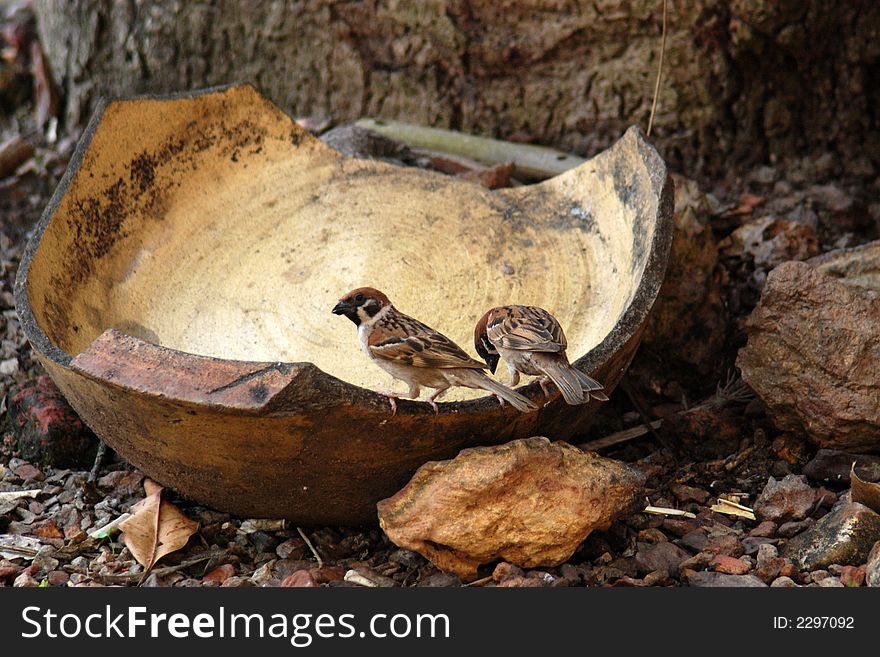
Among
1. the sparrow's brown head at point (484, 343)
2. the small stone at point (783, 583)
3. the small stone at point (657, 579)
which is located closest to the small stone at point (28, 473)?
the sparrow's brown head at point (484, 343)

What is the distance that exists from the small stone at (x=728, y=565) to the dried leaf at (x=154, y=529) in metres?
1.90

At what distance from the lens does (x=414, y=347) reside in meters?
3.90

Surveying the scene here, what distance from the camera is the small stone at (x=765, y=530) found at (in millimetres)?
4160

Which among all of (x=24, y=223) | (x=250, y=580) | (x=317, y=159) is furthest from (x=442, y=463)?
(x=24, y=223)

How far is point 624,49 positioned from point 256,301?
8.59ft

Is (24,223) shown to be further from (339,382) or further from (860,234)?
(860,234)

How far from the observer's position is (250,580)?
13.0 feet

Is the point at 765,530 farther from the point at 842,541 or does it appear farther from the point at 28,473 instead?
the point at 28,473

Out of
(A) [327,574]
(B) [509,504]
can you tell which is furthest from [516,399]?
(A) [327,574]

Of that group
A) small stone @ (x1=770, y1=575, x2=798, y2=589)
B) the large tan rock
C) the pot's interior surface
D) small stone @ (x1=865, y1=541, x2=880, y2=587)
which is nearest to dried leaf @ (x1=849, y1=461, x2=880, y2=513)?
small stone @ (x1=865, y1=541, x2=880, y2=587)

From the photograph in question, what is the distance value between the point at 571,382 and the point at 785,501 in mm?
1169

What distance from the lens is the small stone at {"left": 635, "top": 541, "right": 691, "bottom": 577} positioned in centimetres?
392

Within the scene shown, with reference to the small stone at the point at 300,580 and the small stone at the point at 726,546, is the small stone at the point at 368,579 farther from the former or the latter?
the small stone at the point at 726,546

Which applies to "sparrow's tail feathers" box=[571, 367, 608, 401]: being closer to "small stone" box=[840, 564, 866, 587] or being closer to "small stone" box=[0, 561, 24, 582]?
"small stone" box=[840, 564, 866, 587]
